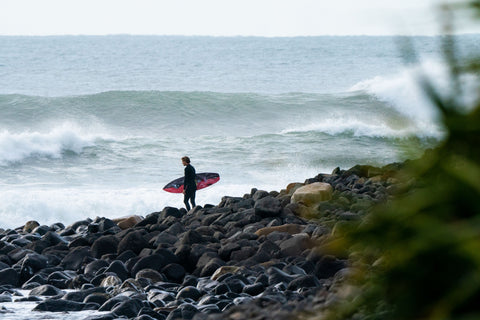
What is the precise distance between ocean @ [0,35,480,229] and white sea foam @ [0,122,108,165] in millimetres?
→ 53

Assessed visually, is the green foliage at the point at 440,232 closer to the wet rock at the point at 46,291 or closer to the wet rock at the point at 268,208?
the wet rock at the point at 46,291

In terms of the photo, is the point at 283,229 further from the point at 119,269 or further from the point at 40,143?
the point at 40,143

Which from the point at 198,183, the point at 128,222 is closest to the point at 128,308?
the point at 128,222

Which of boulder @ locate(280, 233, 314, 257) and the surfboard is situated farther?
the surfboard

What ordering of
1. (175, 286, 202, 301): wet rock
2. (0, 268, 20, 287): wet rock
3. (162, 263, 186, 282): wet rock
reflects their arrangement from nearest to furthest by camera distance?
(175, 286, 202, 301): wet rock → (162, 263, 186, 282): wet rock → (0, 268, 20, 287): wet rock

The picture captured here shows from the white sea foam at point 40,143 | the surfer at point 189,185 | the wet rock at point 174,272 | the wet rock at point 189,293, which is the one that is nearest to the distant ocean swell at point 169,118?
the white sea foam at point 40,143

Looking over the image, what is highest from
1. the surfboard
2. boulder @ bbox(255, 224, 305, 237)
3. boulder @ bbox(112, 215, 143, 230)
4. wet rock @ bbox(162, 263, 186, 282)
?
boulder @ bbox(255, 224, 305, 237)

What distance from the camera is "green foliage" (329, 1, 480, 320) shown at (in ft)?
2.96

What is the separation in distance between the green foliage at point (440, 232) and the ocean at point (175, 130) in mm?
36

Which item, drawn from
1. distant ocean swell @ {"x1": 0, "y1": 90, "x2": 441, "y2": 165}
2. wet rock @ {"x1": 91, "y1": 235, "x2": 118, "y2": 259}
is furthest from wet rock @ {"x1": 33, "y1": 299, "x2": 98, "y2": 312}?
distant ocean swell @ {"x1": 0, "y1": 90, "x2": 441, "y2": 165}

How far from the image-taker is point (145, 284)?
24.4 feet

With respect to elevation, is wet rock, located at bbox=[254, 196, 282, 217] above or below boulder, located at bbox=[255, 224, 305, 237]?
above

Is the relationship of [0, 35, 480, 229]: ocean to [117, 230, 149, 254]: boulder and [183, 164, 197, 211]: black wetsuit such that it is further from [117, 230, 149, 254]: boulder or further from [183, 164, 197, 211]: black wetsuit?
[117, 230, 149, 254]: boulder

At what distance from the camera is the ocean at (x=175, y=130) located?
643 inches
